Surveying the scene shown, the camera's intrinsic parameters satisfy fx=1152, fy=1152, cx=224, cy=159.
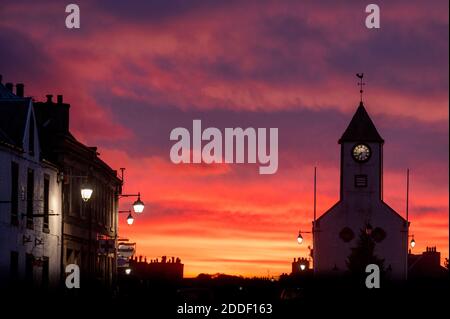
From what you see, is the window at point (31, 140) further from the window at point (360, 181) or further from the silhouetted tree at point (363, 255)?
the window at point (360, 181)

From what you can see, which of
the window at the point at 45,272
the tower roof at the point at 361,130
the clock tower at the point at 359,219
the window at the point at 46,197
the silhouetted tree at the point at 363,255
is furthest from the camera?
the tower roof at the point at 361,130

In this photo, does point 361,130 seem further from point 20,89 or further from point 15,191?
point 15,191

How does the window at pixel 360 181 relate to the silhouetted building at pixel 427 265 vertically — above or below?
above

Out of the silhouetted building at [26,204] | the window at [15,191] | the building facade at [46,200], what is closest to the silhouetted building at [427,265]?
the building facade at [46,200]

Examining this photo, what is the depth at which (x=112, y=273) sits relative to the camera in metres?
68.8

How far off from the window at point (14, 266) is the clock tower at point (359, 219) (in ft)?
249

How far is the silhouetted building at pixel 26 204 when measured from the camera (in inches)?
1736

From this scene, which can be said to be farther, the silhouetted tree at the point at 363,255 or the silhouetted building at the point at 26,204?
the silhouetted tree at the point at 363,255

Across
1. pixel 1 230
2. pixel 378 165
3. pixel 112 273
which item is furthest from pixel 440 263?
pixel 1 230

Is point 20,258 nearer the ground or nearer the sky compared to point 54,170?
nearer the ground

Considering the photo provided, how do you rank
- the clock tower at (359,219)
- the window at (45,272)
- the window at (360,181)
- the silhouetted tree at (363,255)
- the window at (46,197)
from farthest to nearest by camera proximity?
the window at (360,181)
the clock tower at (359,219)
the silhouetted tree at (363,255)
the window at (45,272)
the window at (46,197)
